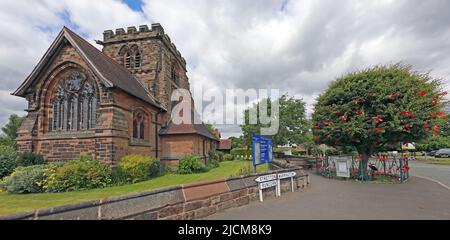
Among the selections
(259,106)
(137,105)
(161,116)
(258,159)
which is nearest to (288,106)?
(259,106)

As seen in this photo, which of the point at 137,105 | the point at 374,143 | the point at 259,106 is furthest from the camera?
the point at 259,106

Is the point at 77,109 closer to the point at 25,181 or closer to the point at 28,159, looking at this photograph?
the point at 28,159

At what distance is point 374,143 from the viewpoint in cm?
1156

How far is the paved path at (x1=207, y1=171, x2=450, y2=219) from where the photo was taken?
5.57m

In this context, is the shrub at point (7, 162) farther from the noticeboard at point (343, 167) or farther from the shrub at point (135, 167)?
the noticeboard at point (343, 167)

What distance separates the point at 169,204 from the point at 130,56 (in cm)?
2048

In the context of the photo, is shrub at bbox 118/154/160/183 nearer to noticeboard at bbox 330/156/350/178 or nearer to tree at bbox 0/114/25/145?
noticeboard at bbox 330/156/350/178

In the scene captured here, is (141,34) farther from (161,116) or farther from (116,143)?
(116,143)

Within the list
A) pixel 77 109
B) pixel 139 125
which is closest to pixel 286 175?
pixel 139 125

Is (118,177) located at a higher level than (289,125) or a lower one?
lower

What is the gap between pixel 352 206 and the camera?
6.41m

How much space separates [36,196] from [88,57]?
802cm

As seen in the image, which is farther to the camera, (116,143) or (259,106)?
(259,106)

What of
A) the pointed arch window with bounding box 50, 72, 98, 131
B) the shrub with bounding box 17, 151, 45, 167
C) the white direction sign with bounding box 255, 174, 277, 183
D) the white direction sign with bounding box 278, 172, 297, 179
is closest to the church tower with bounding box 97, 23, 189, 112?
the pointed arch window with bounding box 50, 72, 98, 131
